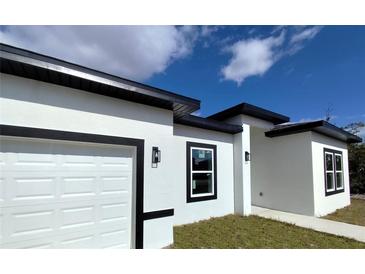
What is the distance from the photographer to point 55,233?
3.75 meters

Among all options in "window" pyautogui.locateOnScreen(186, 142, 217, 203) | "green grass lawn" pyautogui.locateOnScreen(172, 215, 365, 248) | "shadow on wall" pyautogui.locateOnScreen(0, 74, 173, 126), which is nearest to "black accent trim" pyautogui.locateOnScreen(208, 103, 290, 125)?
"window" pyautogui.locateOnScreen(186, 142, 217, 203)

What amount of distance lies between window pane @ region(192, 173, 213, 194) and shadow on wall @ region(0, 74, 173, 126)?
2.47 meters

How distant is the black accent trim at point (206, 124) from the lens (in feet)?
21.5

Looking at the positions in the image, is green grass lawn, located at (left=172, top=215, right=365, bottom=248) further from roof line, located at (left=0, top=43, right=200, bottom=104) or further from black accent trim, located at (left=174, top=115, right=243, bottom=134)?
roof line, located at (left=0, top=43, right=200, bottom=104)

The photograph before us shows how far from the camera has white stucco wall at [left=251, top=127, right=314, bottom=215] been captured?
8.23 metres

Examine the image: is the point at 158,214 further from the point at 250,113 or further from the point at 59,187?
the point at 250,113

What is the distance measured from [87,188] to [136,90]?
2.18 meters

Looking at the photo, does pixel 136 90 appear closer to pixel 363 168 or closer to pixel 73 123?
pixel 73 123

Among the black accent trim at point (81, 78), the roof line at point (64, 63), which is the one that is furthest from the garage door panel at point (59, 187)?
the roof line at point (64, 63)

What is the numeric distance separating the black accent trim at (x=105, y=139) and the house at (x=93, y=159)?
0.02 m

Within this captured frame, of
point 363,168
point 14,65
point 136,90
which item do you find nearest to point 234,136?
point 136,90

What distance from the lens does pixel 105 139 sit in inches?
169

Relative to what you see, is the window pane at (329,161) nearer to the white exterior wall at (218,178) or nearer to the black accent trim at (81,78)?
the white exterior wall at (218,178)

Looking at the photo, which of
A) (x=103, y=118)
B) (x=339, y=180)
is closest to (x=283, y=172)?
(x=339, y=180)
